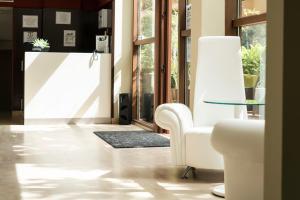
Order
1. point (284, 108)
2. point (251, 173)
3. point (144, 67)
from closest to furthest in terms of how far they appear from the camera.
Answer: point (284, 108), point (251, 173), point (144, 67)

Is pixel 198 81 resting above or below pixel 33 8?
below

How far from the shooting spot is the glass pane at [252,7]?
535 centimetres

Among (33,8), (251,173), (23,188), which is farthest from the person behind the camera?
(33,8)

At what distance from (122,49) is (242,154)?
6830 mm

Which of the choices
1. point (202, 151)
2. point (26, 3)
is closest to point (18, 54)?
point (26, 3)

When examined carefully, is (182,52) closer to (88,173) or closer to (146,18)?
(146,18)

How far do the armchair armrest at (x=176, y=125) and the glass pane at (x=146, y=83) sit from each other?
13.3 feet

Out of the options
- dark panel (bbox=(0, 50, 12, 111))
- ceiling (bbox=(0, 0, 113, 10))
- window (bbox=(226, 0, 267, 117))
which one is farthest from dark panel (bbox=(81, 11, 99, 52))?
window (bbox=(226, 0, 267, 117))

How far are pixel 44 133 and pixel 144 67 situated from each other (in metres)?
2.30

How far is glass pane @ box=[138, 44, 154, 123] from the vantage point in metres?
8.86

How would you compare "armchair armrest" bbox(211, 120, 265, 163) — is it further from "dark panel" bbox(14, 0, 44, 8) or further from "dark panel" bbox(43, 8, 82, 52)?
"dark panel" bbox(14, 0, 44, 8)

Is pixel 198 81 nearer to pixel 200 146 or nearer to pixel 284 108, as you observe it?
pixel 200 146

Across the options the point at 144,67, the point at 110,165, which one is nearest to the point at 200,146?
the point at 110,165

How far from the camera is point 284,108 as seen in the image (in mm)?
1839
